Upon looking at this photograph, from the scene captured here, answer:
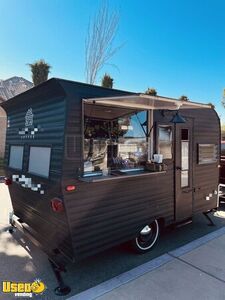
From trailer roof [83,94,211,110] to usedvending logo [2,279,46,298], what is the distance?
7.38ft

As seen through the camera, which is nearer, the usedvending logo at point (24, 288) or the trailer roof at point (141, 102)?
the usedvending logo at point (24, 288)

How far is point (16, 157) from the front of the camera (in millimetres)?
3758

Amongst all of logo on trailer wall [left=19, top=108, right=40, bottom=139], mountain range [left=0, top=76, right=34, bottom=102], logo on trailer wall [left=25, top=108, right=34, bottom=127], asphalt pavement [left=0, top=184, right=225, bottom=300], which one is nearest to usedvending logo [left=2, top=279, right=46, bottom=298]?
asphalt pavement [left=0, top=184, right=225, bottom=300]

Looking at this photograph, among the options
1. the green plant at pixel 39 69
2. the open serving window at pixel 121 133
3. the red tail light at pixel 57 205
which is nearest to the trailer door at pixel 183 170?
the open serving window at pixel 121 133

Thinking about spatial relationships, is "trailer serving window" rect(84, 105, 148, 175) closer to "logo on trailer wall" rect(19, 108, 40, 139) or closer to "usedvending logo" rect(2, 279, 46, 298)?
"logo on trailer wall" rect(19, 108, 40, 139)

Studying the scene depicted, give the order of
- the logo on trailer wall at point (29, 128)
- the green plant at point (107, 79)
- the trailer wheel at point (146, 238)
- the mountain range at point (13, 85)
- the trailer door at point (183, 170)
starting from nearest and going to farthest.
Result: the logo on trailer wall at point (29, 128), the trailer wheel at point (146, 238), the trailer door at point (183, 170), the green plant at point (107, 79), the mountain range at point (13, 85)

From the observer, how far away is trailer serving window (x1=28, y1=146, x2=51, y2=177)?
2.82 meters

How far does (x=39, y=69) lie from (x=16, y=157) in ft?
22.1

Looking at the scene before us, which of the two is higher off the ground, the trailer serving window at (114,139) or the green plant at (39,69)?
the green plant at (39,69)

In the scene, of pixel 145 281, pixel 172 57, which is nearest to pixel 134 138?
pixel 145 281

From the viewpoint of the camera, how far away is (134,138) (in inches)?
141

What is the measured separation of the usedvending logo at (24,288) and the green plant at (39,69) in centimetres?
827

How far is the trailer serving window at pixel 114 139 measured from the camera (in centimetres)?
291

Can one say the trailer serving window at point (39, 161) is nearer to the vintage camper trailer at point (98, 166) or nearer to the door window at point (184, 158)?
the vintage camper trailer at point (98, 166)
